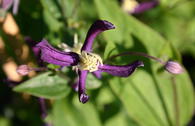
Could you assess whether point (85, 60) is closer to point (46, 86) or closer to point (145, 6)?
point (46, 86)

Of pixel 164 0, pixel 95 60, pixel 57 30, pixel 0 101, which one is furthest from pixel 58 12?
pixel 0 101

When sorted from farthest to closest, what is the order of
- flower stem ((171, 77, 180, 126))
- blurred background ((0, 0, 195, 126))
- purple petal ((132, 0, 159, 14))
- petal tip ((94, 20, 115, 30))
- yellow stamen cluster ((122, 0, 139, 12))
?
yellow stamen cluster ((122, 0, 139, 12)), purple petal ((132, 0, 159, 14)), flower stem ((171, 77, 180, 126)), blurred background ((0, 0, 195, 126)), petal tip ((94, 20, 115, 30))

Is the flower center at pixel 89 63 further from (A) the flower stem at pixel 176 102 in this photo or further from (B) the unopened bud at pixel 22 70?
(A) the flower stem at pixel 176 102

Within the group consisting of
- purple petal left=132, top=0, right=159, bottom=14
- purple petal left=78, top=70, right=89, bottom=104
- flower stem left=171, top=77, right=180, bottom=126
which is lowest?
flower stem left=171, top=77, right=180, bottom=126

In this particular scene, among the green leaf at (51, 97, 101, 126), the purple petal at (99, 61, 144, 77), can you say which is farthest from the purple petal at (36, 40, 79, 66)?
the green leaf at (51, 97, 101, 126)

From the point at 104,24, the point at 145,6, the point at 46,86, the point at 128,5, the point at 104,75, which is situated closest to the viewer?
the point at 104,24

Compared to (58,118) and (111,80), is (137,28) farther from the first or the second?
(58,118)

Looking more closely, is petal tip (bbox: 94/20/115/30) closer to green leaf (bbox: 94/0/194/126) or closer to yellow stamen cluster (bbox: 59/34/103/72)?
yellow stamen cluster (bbox: 59/34/103/72)

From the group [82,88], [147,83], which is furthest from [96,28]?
[147,83]
